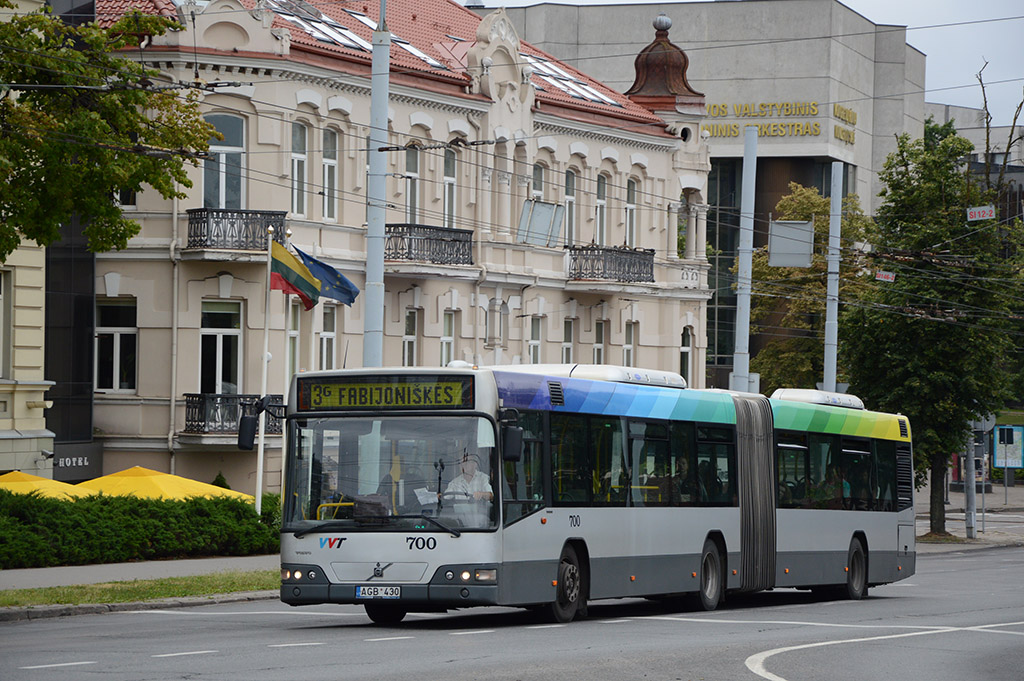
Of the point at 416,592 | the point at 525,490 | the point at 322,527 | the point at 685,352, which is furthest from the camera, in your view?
the point at 685,352

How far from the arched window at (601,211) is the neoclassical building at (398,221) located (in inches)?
2.6

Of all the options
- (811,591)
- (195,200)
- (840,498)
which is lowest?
(811,591)

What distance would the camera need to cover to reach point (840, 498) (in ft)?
87.1

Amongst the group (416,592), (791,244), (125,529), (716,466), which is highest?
(791,244)

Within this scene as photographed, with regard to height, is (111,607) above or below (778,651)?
below

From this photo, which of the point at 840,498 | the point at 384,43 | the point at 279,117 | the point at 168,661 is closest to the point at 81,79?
the point at 384,43

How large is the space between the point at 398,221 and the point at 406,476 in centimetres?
2406

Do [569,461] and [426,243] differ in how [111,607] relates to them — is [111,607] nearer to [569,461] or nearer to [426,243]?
[569,461]

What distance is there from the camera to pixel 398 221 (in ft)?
137

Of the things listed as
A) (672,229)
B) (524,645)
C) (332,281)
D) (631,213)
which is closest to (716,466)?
(524,645)

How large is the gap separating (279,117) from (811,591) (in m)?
16.2

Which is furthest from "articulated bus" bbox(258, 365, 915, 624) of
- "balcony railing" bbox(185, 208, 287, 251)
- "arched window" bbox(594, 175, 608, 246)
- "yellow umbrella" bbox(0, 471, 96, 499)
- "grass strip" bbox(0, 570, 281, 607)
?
"arched window" bbox(594, 175, 608, 246)

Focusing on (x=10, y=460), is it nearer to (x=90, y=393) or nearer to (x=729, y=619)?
(x=90, y=393)

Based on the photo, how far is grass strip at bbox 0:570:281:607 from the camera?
21.5m
